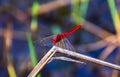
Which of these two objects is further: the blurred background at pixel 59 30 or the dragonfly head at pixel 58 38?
the blurred background at pixel 59 30

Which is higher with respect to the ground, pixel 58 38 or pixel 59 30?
pixel 58 38

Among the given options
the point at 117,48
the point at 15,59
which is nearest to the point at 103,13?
the point at 117,48

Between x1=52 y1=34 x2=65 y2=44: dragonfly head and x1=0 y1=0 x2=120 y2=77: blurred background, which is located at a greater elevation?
x1=52 y1=34 x2=65 y2=44: dragonfly head

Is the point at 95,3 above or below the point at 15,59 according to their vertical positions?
above

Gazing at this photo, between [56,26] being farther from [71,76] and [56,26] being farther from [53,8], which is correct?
[71,76]

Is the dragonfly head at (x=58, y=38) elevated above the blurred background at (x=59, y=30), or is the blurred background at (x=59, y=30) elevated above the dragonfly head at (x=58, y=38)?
the dragonfly head at (x=58, y=38)

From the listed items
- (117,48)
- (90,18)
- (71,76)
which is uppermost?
(90,18)

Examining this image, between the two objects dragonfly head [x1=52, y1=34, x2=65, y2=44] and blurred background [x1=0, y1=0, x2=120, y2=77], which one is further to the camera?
blurred background [x1=0, y1=0, x2=120, y2=77]

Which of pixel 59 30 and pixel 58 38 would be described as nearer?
pixel 58 38
